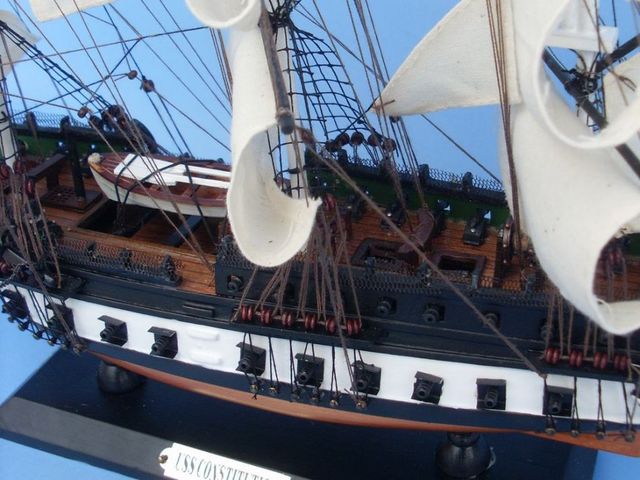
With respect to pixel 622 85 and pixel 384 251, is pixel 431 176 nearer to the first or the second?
pixel 384 251

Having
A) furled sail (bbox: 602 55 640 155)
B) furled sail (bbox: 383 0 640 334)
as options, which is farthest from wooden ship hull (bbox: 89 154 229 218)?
furled sail (bbox: 602 55 640 155)

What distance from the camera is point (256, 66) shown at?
4.05 meters

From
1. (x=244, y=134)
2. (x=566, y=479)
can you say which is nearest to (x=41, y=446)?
(x=244, y=134)

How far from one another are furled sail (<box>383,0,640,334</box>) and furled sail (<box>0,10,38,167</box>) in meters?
2.93

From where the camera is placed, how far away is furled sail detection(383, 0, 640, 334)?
335 cm

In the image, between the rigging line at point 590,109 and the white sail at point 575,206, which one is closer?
the white sail at point 575,206

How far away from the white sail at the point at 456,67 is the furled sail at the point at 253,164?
2.58ft

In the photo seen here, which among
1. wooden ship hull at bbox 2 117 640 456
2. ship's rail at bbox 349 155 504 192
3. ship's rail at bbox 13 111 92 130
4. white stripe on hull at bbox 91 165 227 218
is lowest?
wooden ship hull at bbox 2 117 640 456

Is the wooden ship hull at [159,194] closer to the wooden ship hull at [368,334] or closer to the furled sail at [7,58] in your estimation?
the wooden ship hull at [368,334]

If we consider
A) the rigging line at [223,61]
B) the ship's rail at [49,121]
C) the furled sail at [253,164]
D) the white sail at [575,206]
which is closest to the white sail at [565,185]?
the white sail at [575,206]

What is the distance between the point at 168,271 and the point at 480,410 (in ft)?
5.52

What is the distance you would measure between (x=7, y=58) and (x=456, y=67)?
2666 mm

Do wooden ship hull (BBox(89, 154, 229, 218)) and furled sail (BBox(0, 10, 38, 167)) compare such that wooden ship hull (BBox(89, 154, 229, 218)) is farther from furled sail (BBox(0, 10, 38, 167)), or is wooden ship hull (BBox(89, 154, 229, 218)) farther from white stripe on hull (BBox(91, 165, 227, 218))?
furled sail (BBox(0, 10, 38, 167))

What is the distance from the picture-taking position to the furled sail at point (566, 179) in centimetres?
335
